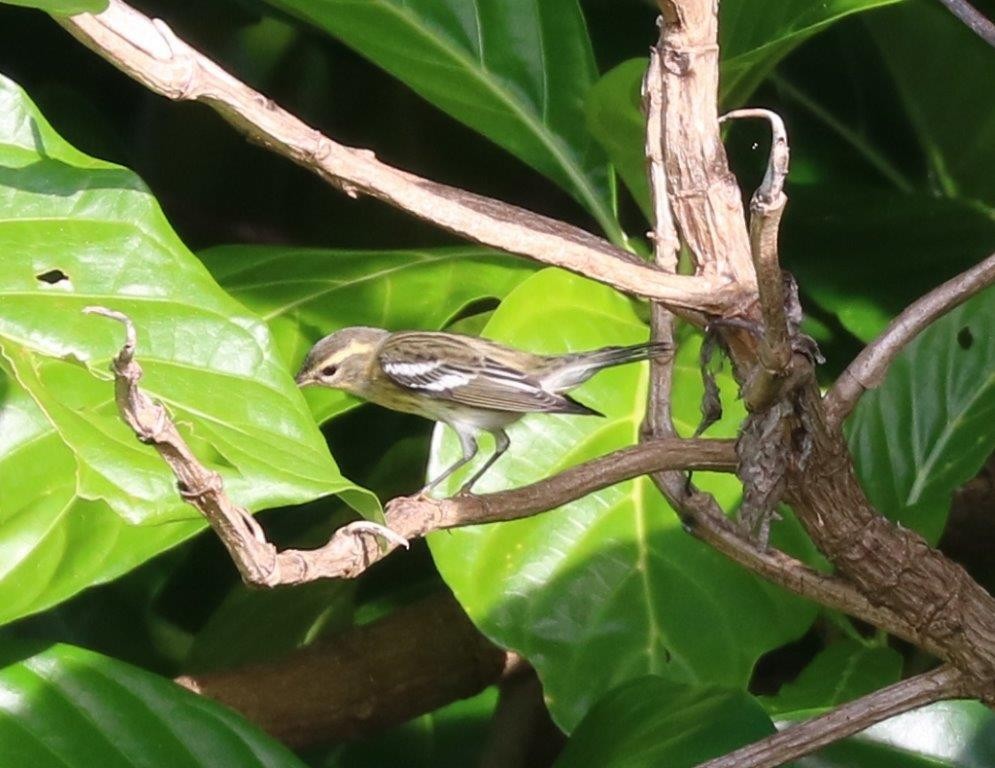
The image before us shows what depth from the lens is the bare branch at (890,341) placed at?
1159mm

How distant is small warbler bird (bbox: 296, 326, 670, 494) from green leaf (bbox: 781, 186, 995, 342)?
1.67 ft

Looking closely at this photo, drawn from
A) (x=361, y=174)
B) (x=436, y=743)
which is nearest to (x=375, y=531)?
(x=361, y=174)

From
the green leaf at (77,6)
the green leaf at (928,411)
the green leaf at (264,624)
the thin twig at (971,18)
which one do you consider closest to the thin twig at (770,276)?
the thin twig at (971,18)

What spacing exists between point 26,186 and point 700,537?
2.76 ft

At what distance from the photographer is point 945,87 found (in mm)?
2424

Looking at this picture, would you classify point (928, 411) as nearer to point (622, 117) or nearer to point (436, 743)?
point (622, 117)

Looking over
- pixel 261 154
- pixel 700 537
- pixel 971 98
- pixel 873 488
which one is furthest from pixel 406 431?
pixel 700 537

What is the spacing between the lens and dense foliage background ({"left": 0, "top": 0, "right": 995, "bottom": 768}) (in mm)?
1457

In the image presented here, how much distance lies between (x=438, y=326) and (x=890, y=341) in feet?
3.41

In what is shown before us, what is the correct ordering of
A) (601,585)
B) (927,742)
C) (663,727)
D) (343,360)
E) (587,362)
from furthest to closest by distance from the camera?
(343,360)
(587,362)
(601,585)
(927,742)
(663,727)

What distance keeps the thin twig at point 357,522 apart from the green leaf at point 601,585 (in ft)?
1.58

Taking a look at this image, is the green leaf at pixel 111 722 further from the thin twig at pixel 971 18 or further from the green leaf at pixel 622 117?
the thin twig at pixel 971 18

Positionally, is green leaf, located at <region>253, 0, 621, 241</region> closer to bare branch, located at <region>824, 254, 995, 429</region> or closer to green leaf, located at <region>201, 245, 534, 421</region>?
green leaf, located at <region>201, 245, 534, 421</region>

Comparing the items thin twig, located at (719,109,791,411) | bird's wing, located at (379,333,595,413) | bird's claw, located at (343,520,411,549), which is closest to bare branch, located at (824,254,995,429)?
thin twig, located at (719,109,791,411)
